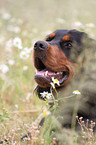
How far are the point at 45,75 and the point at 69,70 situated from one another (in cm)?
32

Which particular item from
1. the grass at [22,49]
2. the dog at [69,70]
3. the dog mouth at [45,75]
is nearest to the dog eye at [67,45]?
the dog at [69,70]

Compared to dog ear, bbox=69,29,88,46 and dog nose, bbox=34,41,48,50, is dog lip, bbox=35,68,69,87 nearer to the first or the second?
dog nose, bbox=34,41,48,50

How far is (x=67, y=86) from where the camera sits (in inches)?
108

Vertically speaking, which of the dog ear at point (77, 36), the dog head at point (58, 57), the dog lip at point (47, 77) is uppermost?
the dog ear at point (77, 36)

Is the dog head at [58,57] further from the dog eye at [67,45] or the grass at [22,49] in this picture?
the grass at [22,49]

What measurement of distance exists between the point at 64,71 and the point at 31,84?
1.27 meters

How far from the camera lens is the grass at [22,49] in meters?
2.27

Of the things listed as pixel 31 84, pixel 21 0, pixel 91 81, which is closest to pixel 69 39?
pixel 91 81

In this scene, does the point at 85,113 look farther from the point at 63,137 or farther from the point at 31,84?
the point at 31,84

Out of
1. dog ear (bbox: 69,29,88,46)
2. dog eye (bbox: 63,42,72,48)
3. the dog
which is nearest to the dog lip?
the dog

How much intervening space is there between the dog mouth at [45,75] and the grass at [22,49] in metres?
0.25

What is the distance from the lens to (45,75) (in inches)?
102

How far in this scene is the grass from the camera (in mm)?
2274

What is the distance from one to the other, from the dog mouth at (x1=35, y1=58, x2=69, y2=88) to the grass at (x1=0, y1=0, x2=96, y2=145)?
25 centimetres
